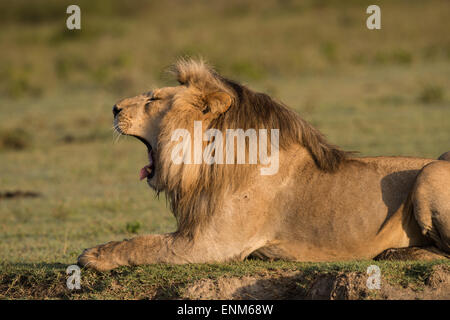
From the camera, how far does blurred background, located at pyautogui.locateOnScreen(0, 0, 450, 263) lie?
952 centimetres

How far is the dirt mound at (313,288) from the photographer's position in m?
4.67

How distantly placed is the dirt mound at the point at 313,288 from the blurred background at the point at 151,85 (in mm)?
1774

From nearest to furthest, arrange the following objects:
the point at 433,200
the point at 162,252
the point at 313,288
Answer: the point at 313,288, the point at 433,200, the point at 162,252

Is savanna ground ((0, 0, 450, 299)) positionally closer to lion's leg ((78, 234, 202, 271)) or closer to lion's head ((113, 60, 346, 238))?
lion's leg ((78, 234, 202, 271))

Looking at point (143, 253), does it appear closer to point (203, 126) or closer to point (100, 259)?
point (100, 259)

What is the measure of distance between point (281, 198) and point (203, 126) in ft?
2.44

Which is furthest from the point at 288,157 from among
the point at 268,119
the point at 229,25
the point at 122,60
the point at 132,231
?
the point at 229,25

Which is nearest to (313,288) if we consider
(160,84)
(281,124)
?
(281,124)

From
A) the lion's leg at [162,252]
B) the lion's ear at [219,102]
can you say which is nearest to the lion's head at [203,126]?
the lion's ear at [219,102]

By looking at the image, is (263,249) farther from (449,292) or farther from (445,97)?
(445,97)

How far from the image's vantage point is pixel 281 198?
209 inches

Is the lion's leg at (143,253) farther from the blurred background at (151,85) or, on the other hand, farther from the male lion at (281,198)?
the blurred background at (151,85)

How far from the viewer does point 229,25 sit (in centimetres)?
3509

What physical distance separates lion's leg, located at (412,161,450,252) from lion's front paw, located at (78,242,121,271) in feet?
6.87
